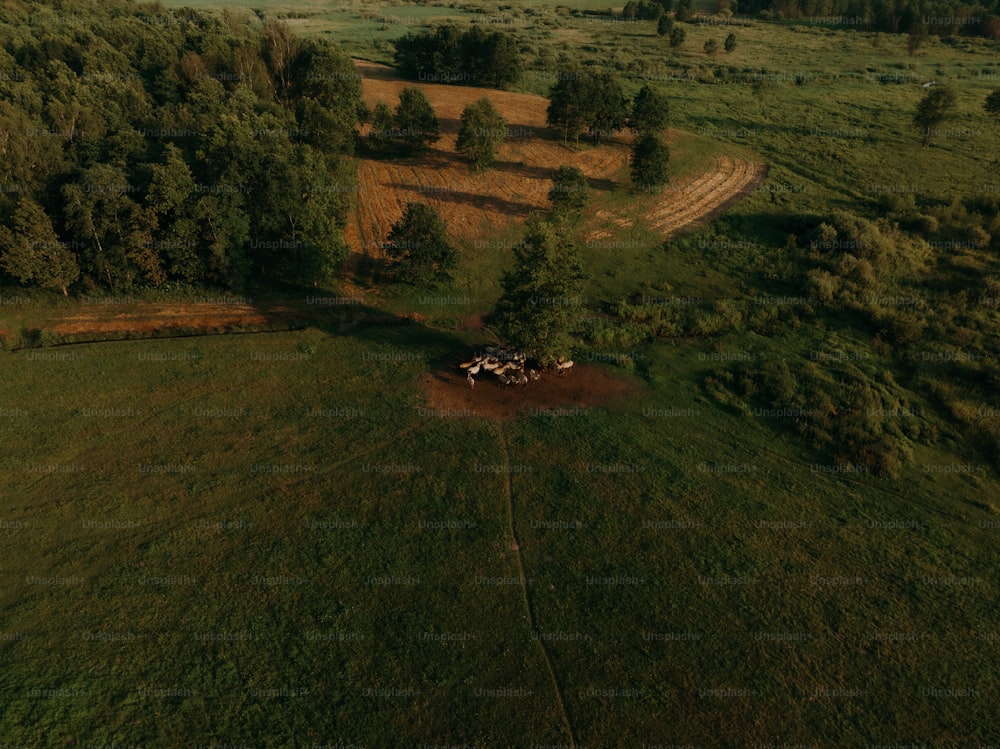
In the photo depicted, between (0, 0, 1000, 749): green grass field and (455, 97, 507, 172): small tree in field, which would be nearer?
(0, 0, 1000, 749): green grass field

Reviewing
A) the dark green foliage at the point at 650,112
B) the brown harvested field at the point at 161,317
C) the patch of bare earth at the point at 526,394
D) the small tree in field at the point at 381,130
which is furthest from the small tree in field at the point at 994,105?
the brown harvested field at the point at 161,317

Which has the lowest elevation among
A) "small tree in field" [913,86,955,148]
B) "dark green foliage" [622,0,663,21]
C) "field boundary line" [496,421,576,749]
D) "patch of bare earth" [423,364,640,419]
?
"field boundary line" [496,421,576,749]

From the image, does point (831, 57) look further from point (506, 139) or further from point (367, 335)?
point (367, 335)

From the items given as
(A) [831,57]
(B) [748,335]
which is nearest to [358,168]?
(B) [748,335]

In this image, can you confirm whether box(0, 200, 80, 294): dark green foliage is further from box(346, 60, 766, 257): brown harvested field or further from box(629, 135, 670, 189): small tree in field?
box(629, 135, 670, 189): small tree in field

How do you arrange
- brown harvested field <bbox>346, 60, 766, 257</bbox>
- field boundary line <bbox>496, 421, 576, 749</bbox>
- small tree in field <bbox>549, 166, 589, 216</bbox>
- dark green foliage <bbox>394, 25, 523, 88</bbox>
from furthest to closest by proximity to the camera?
dark green foliage <bbox>394, 25, 523, 88</bbox> → brown harvested field <bbox>346, 60, 766, 257</bbox> → small tree in field <bbox>549, 166, 589, 216</bbox> → field boundary line <bbox>496, 421, 576, 749</bbox>

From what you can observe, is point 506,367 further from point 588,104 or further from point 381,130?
point 588,104

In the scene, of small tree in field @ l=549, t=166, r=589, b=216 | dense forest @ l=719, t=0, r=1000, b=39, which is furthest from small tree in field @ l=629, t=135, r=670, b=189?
dense forest @ l=719, t=0, r=1000, b=39

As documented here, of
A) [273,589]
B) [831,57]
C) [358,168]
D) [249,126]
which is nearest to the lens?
[273,589]
